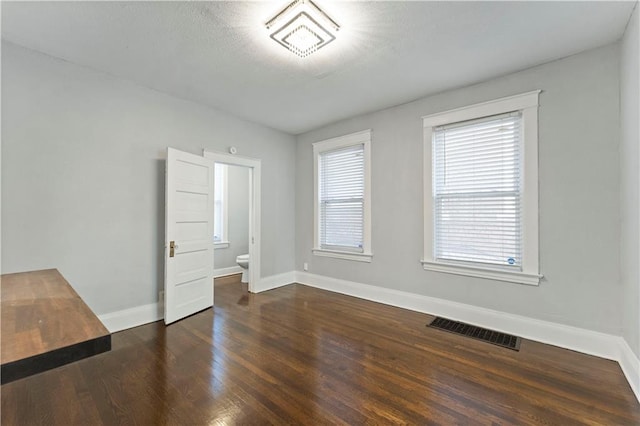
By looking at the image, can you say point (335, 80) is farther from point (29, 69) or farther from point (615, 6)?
point (29, 69)

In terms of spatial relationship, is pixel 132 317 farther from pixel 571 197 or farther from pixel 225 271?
pixel 571 197

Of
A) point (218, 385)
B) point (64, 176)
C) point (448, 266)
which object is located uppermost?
point (64, 176)

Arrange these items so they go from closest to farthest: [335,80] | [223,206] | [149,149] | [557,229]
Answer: [557,229]
[335,80]
[149,149]
[223,206]

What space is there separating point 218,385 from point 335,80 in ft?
10.1

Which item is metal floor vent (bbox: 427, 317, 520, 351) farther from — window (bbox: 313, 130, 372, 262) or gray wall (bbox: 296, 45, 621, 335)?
window (bbox: 313, 130, 372, 262)

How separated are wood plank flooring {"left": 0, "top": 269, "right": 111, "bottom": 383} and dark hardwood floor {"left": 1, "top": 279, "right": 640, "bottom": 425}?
2.64 ft

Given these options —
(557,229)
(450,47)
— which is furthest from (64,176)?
(557,229)

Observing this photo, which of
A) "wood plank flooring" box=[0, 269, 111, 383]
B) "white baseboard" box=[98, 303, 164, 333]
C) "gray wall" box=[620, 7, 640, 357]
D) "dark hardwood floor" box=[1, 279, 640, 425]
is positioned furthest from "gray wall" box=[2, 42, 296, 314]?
"gray wall" box=[620, 7, 640, 357]

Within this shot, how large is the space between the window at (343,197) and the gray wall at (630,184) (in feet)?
8.29

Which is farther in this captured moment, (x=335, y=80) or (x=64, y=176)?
(x=335, y=80)

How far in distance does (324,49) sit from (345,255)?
9.44ft

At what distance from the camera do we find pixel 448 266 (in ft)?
10.9

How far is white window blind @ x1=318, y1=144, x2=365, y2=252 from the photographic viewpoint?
14.1 feet

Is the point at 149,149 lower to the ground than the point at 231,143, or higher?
lower
